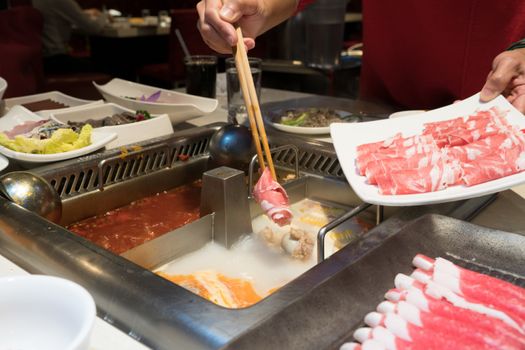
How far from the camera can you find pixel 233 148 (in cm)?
A: 161

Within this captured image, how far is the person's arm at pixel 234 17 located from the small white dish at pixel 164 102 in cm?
38

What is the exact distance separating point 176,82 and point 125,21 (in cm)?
160

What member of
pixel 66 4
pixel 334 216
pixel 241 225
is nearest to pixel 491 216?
pixel 334 216

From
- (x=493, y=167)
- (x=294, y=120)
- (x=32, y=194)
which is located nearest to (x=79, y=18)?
(x=294, y=120)

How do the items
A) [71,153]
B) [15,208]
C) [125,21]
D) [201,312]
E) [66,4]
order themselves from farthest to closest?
[125,21] < [66,4] < [71,153] < [15,208] < [201,312]

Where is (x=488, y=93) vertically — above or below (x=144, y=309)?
above

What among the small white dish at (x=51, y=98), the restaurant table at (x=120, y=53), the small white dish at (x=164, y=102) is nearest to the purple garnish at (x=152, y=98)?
the small white dish at (x=164, y=102)

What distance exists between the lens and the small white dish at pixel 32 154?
1.48 meters

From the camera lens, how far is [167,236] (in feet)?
4.05

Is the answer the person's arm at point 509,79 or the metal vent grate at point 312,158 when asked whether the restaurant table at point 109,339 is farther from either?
the person's arm at point 509,79

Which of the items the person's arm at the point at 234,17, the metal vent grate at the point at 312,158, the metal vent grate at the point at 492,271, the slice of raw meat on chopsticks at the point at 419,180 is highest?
the person's arm at the point at 234,17

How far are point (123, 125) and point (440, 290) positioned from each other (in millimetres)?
1255

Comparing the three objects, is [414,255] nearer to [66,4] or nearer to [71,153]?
[71,153]

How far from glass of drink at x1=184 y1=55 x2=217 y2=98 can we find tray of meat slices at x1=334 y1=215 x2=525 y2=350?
1676 mm
